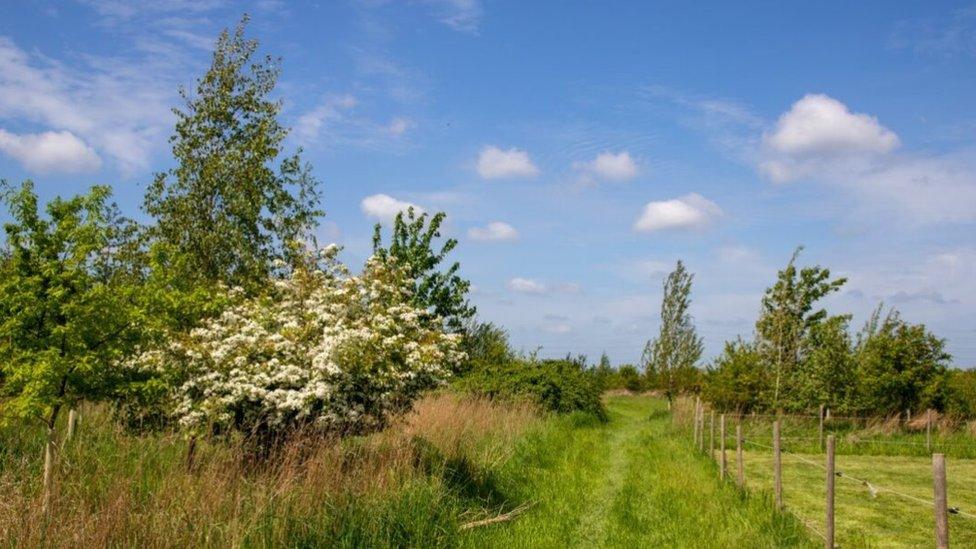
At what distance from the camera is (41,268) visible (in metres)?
10.3

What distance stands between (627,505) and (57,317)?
8926 mm

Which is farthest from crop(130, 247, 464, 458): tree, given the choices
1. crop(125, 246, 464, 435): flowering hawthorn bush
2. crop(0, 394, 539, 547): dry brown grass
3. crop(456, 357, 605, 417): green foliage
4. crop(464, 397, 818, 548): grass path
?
crop(456, 357, 605, 417): green foliage

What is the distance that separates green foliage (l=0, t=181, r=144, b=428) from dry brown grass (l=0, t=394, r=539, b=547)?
2.77ft

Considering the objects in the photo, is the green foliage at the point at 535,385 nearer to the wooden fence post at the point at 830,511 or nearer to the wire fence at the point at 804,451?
the wire fence at the point at 804,451

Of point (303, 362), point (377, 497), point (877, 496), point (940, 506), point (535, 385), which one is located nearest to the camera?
point (940, 506)

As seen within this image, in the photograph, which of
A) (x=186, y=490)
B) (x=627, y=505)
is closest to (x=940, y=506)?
(x=627, y=505)

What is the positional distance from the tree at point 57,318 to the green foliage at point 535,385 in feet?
42.4

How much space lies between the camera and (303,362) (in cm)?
1005

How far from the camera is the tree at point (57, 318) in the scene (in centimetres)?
984

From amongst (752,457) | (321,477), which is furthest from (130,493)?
(752,457)

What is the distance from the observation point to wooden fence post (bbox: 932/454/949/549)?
561 cm

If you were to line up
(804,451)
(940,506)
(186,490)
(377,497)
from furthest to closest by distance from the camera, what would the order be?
(804,451) → (377,497) → (186,490) → (940,506)

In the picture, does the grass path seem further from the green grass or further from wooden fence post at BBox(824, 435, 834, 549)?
the green grass

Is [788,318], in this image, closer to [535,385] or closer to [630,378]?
[535,385]
